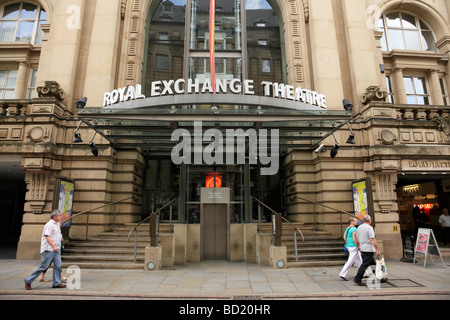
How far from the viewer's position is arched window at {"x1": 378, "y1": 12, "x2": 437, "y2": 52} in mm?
17578

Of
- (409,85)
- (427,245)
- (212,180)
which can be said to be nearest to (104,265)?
(212,180)

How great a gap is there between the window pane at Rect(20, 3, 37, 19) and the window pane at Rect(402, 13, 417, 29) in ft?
77.5

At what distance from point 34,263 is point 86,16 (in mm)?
12759

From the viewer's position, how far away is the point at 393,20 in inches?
712

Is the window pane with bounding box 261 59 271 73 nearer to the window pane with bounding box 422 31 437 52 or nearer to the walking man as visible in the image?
the window pane with bounding box 422 31 437 52

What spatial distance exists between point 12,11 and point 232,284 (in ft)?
69.8

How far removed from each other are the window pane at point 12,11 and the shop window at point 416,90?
24624 mm

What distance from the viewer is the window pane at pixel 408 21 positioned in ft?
59.6

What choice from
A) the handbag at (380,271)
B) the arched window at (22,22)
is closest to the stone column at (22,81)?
the arched window at (22,22)

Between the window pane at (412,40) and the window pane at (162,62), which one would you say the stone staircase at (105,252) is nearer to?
the window pane at (162,62)

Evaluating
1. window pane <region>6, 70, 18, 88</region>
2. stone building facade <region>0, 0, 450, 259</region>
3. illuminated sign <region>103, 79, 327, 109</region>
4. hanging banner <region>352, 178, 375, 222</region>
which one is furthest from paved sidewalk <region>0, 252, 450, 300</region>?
window pane <region>6, 70, 18, 88</region>

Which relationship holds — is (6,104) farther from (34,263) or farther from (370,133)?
(370,133)

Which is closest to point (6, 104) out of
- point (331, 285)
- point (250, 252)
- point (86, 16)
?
point (86, 16)

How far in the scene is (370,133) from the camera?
43.9ft
